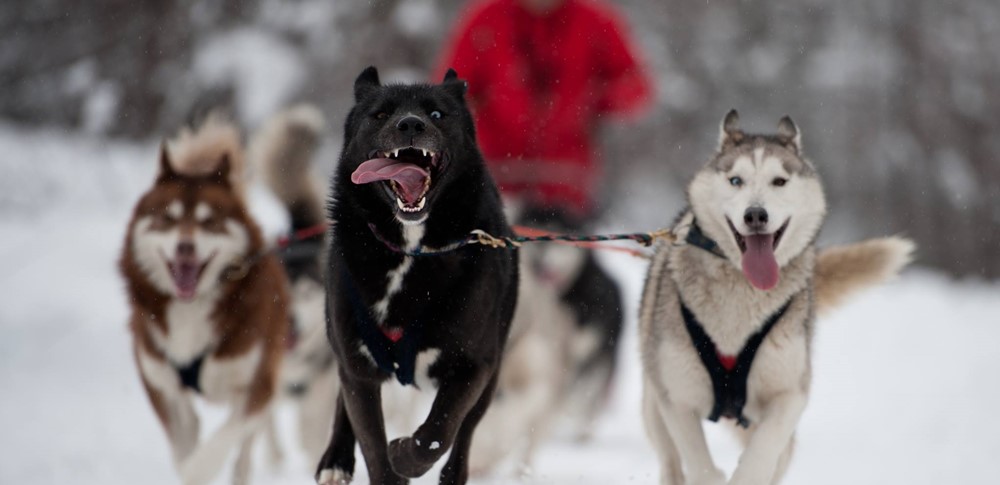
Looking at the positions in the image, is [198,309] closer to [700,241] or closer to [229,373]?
[229,373]

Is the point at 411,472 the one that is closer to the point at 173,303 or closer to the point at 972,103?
the point at 173,303

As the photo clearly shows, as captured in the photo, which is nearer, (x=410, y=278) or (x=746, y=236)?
(x=410, y=278)

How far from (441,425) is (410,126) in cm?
76

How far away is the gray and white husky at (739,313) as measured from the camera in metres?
3.16

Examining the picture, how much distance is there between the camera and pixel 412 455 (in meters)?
2.73

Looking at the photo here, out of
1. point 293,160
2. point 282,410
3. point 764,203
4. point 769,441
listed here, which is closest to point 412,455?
point 769,441

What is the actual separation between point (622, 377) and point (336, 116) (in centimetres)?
725

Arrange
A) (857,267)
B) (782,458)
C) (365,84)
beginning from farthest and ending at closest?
1. (857,267)
2. (782,458)
3. (365,84)

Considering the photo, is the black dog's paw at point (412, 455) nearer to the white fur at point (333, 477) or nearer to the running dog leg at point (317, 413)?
the white fur at point (333, 477)

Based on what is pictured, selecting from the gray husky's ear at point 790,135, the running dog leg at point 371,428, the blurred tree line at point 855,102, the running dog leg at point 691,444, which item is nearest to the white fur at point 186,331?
the running dog leg at point 371,428

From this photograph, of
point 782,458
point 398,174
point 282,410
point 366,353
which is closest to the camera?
point 398,174

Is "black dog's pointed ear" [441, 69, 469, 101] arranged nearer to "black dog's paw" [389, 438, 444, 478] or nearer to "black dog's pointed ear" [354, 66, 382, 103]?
"black dog's pointed ear" [354, 66, 382, 103]

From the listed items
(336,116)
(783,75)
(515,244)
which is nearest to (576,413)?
(515,244)

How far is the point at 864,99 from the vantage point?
57.4 feet
